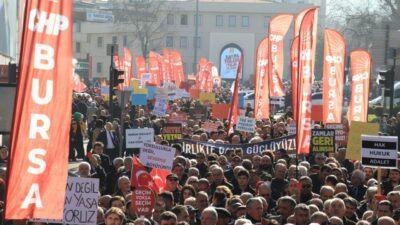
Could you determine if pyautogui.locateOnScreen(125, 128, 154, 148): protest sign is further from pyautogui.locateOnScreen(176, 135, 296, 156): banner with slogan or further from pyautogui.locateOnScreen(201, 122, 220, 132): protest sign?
pyautogui.locateOnScreen(201, 122, 220, 132): protest sign

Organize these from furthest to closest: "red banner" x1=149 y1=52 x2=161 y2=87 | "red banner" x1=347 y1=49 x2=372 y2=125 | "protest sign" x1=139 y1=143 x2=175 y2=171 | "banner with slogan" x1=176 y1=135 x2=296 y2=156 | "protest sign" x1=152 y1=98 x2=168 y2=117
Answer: "red banner" x1=149 y1=52 x2=161 y2=87, "protest sign" x1=152 y1=98 x2=168 y2=117, "red banner" x1=347 y1=49 x2=372 y2=125, "banner with slogan" x1=176 y1=135 x2=296 y2=156, "protest sign" x1=139 y1=143 x2=175 y2=171

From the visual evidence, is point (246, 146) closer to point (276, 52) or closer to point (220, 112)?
point (276, 52)

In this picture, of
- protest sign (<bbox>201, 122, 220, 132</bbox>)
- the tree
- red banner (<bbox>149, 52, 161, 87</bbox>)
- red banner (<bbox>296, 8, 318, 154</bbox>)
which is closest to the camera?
red banner (<bbox>296, 8, 318, 154</bbox>)

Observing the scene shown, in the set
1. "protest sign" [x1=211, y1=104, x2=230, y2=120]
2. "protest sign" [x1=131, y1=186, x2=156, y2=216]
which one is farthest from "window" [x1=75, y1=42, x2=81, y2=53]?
"protest sign" [x1=131, y1=186, x2=156, y2=216]

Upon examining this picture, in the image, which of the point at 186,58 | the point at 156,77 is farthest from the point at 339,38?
the point at 186,58

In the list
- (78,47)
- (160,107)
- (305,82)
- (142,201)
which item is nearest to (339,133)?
(305,82)

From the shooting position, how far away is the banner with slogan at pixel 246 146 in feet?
65.3

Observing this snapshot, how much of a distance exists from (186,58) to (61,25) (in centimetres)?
12152

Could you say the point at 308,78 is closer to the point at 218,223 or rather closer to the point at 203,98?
the point at 218,223

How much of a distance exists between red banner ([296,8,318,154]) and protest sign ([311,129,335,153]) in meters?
0.83

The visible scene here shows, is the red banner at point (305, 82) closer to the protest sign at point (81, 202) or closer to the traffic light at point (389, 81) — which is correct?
the protest sign at point (81, 202)

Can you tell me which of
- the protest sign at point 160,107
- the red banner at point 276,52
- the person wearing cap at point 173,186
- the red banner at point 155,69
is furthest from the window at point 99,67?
the person wearing cap at point 173,186

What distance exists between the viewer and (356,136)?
58.1 feet

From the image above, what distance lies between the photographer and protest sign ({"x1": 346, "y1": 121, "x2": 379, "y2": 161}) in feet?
57.8
